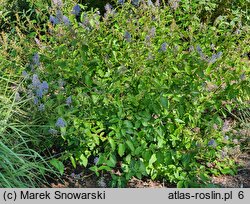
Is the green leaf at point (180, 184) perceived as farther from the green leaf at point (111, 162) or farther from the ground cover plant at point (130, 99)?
the green leaf at point (111, 162)

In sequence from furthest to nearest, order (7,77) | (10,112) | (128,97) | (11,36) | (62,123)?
(11,36)
(7,77)
(10,112)
(128,97)
(62,123)

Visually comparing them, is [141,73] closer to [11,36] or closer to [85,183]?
[85,183]

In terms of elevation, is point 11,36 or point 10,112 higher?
point 11,36

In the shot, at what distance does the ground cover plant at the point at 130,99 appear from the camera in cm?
311

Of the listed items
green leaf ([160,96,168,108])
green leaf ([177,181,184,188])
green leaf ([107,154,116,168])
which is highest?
green leaf ([160,96,168,108])

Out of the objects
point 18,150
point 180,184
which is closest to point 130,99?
point 180,184

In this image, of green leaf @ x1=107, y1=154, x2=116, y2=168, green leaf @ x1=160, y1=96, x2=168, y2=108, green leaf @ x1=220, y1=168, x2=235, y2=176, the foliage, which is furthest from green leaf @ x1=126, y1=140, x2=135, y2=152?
green leaf @ x1=220, y1=168, x2=235, y2=176

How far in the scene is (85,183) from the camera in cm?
334

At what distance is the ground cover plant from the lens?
311cm

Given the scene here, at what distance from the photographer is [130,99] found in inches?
121

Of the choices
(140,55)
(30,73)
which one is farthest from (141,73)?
(30,73)

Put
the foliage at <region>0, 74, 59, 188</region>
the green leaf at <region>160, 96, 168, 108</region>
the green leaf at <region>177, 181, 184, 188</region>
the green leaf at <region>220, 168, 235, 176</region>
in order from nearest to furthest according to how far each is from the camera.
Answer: the foliage at <region>0, 74, 59, 188</region>
the green leaf at <region>160, 96, 168, 108</region>
the green leaf at <region>177, 181, 184, 188</region>
the green leaf at <region>220, 168, 235, 176</region>

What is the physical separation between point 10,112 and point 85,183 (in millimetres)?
739

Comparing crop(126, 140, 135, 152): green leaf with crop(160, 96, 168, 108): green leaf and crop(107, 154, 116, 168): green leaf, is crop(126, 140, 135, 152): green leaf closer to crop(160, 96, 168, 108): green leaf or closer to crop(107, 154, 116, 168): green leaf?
crop(107, 154, 116, 168): green leaf
